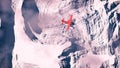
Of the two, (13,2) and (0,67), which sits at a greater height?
(13,2)

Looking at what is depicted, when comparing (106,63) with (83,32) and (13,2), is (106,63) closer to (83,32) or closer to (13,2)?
(83,32)

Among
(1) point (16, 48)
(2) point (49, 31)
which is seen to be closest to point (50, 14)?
(2) point (49, 31)

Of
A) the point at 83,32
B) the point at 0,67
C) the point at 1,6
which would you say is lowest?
the point at 0,67

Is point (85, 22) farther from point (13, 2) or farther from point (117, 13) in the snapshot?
point (13, 2)

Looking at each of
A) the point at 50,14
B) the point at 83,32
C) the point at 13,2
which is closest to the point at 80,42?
the point at 83,32

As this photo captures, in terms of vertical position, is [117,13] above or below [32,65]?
above
